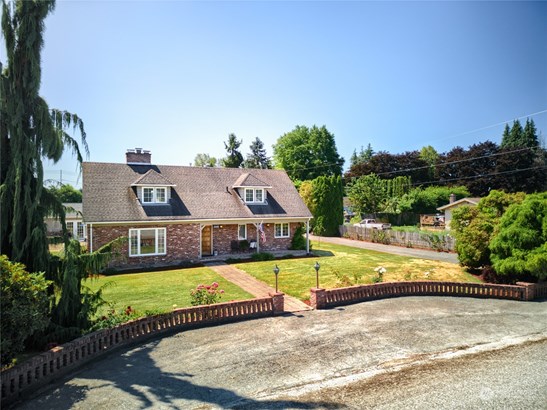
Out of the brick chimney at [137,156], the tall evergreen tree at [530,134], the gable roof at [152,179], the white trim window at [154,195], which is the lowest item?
the white trim window at [154,195]

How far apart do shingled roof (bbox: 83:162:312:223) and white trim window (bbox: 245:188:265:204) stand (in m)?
0.42

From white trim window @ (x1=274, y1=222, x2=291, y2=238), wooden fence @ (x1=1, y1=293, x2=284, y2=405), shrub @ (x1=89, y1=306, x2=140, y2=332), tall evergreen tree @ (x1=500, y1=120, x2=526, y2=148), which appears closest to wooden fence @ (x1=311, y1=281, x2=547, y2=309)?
wooden fence @ (x1=1, y1=293, x2=284, y2=405)

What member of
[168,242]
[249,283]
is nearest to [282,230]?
[168,242]

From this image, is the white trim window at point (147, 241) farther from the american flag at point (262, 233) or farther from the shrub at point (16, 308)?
the shrub at point (16, 308)

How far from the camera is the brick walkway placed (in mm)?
12648

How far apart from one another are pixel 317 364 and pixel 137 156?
20733mm

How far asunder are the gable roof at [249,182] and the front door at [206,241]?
4.11 meters

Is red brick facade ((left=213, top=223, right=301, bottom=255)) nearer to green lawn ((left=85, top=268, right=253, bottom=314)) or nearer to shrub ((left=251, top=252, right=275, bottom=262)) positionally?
shrub ((left=251, top=252, right=275, bottom=262))

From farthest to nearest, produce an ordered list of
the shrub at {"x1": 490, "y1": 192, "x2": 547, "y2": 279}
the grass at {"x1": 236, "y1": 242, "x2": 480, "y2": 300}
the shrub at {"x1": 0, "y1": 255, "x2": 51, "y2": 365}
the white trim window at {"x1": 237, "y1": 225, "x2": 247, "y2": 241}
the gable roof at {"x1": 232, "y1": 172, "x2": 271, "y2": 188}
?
the gable roof at {"x1": 232, "y1": 172, "x2": 271, "y2": 188} < the white trim window at {"x1": 237, "y1": 225, "x2": 247, "y2": 241} < the grass at {"x1": 236, "y1": 242, "x2": 480, "y2": 300} < the shrub at {"x1": 490, "y1": 192, "x2": 547, "y2": 279} < the shrub at {"x1": 0, "y1": 255, "x2": 51, "y2": 365}

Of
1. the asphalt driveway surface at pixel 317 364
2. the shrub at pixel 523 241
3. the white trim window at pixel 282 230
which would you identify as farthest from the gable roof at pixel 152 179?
the shrub at pixel 523 241

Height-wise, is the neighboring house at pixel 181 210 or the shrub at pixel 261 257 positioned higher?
the neighboring house at pixel 181 210

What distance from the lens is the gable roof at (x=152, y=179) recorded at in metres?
21.4

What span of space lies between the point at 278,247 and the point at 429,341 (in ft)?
53.0

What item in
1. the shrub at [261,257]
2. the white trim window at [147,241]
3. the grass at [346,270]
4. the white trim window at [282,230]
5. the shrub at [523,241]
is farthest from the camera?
the white trim window at [282,230]
